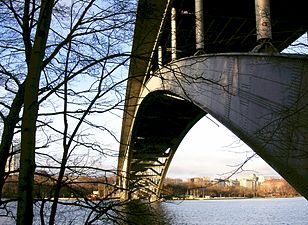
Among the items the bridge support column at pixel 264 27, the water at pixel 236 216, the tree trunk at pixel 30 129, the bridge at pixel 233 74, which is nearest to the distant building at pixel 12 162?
the tree trunk at pixel 30 129

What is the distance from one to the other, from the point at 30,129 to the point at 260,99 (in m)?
5.92

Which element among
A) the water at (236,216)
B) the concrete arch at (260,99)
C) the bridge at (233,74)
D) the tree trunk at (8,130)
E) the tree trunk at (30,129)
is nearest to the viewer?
the tree trunk at (30,129)

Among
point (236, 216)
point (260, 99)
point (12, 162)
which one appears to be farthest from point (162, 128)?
point (12, 162)

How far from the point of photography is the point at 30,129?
12.7 ft

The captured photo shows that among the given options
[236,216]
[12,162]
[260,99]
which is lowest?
[236,216]

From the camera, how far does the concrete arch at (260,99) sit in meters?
5.52

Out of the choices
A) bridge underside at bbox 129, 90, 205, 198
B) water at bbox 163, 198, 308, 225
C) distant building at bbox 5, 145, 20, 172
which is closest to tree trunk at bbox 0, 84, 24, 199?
distant building at bbox 5, 145, 20, 172

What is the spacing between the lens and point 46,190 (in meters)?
5.07

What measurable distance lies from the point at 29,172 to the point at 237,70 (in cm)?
668

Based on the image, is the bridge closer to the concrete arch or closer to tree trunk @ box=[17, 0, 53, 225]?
the concrete arch

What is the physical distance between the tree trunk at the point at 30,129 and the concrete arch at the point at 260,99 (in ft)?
4.94

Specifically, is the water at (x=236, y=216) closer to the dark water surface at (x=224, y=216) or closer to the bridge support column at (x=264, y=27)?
the dark water surface at (x=224, y=216)

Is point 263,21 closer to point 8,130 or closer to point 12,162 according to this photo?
point 12,162

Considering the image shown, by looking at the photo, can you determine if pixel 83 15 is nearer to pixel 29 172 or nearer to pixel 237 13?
pixel 29 172
